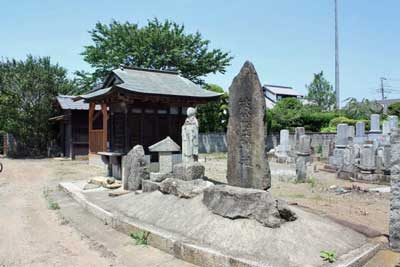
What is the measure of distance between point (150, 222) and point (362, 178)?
981 centimetres

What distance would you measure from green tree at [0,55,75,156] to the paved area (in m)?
16.5

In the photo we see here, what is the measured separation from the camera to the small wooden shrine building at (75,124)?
23.7 metres

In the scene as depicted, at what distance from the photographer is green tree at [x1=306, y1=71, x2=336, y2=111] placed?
43.2 metres

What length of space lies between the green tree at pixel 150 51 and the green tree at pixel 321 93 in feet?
58.7

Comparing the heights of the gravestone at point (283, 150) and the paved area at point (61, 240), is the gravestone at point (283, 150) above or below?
above

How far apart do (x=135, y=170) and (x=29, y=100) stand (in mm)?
19820

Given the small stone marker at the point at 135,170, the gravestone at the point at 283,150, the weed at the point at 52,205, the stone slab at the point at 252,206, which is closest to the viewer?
the stone slab at the point at 252,206

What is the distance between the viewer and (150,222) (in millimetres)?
6625

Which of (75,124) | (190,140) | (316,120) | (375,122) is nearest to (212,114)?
(316,120)

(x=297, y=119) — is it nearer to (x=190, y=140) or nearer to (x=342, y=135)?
(x=342, y=135)

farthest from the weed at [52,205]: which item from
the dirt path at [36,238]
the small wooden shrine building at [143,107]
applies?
the small wooden shrine building at [143,107]

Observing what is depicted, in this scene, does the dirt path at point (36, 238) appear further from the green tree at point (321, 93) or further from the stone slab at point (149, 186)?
the green tree at point (321, 93)

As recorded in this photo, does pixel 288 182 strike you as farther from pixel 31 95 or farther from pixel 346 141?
pixel 31 95

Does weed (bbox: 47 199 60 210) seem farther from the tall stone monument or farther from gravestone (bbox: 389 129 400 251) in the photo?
gravestone (bbox: 389 129 400 251)
